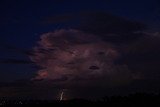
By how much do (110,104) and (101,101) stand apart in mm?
13159

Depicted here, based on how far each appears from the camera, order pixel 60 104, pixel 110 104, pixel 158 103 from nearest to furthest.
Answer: pixel 158 103
pixel 110 104
pixel 60 104

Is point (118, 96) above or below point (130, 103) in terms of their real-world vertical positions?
above

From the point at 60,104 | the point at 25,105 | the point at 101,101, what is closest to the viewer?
→ the point at 101,101

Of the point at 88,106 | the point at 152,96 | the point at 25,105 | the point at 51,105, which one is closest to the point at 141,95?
the point at 152,96

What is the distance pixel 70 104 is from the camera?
152 m

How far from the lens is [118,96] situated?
488ft


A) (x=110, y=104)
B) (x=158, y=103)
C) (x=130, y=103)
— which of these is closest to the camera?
(x=158, y=103)

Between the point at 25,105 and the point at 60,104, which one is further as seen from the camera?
the point at 25,105

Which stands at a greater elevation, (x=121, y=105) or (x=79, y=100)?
(x=79, y=100)

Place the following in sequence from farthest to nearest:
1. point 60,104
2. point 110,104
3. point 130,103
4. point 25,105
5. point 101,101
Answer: point 25,105 → point 60,104 → point 101,101 → point 110,104 → point 130,103

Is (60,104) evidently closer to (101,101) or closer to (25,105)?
(101,101)

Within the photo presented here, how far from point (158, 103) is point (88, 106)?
35983 millimetres

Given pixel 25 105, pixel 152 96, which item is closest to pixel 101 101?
pixel 152 96

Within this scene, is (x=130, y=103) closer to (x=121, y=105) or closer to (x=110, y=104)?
(x=121, y=105)
